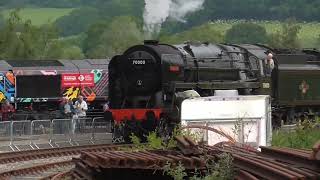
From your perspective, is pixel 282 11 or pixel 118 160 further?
pixel 282 11

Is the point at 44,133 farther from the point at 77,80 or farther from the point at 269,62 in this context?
the point at 77,80

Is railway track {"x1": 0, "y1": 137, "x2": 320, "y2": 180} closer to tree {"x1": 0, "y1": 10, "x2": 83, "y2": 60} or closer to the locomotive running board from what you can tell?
the locomotive running board

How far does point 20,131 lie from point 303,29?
181 ft

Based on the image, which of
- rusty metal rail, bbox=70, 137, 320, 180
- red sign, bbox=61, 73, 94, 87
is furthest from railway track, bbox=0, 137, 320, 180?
red sign, bbox=61, 73, 94, 87

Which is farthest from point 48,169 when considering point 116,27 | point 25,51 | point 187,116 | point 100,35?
point 100,35

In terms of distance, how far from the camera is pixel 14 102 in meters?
37.7

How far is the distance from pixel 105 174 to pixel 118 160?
909mm

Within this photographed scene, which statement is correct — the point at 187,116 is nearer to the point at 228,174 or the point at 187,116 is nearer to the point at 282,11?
the point at 228,174

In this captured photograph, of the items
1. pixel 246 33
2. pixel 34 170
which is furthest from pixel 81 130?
pixel 246 33

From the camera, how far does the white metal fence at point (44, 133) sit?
2514 cm

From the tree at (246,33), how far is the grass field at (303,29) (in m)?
1.22

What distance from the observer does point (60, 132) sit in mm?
25859

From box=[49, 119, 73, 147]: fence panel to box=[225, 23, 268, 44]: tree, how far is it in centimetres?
5304

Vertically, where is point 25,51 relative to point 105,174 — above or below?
above
